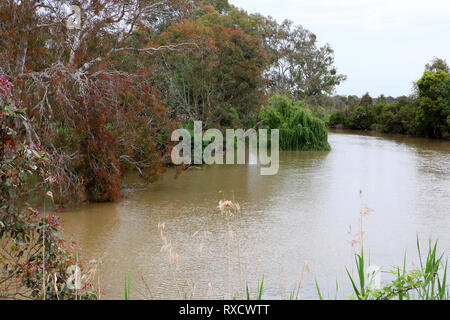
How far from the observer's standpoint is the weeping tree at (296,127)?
1563 centimetres

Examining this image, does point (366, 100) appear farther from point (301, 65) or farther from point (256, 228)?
point (256, 228)

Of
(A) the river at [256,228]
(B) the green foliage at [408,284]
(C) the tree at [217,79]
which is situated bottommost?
(A) the river at [256,228]

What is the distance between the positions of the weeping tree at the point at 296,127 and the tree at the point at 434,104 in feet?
23.8

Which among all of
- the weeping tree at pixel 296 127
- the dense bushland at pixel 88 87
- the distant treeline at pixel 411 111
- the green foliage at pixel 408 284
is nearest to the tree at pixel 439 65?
the distant treeline at pixel 411 111

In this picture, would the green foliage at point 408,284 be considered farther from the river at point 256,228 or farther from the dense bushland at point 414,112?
the dense bushland at point 414,112

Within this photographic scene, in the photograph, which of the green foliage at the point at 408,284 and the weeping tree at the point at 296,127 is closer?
the green foliage at the point at 408,284

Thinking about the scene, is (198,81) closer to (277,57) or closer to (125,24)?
(125,24)

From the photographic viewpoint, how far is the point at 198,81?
13.7m

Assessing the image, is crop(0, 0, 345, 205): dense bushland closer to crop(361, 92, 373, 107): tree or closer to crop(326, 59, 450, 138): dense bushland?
crop(326, 59, 450, 138): dense bushland

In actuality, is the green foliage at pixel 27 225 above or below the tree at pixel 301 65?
below

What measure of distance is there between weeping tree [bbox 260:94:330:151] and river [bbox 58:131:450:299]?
14.4ft

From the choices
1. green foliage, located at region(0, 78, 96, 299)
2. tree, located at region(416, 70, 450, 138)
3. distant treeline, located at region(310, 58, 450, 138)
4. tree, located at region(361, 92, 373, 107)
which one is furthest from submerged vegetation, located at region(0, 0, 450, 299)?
tree, located at region(361, 92, 373, 107)

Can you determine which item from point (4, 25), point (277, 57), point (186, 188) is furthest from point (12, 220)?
point (277, 57)

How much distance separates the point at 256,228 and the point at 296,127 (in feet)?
32.0
